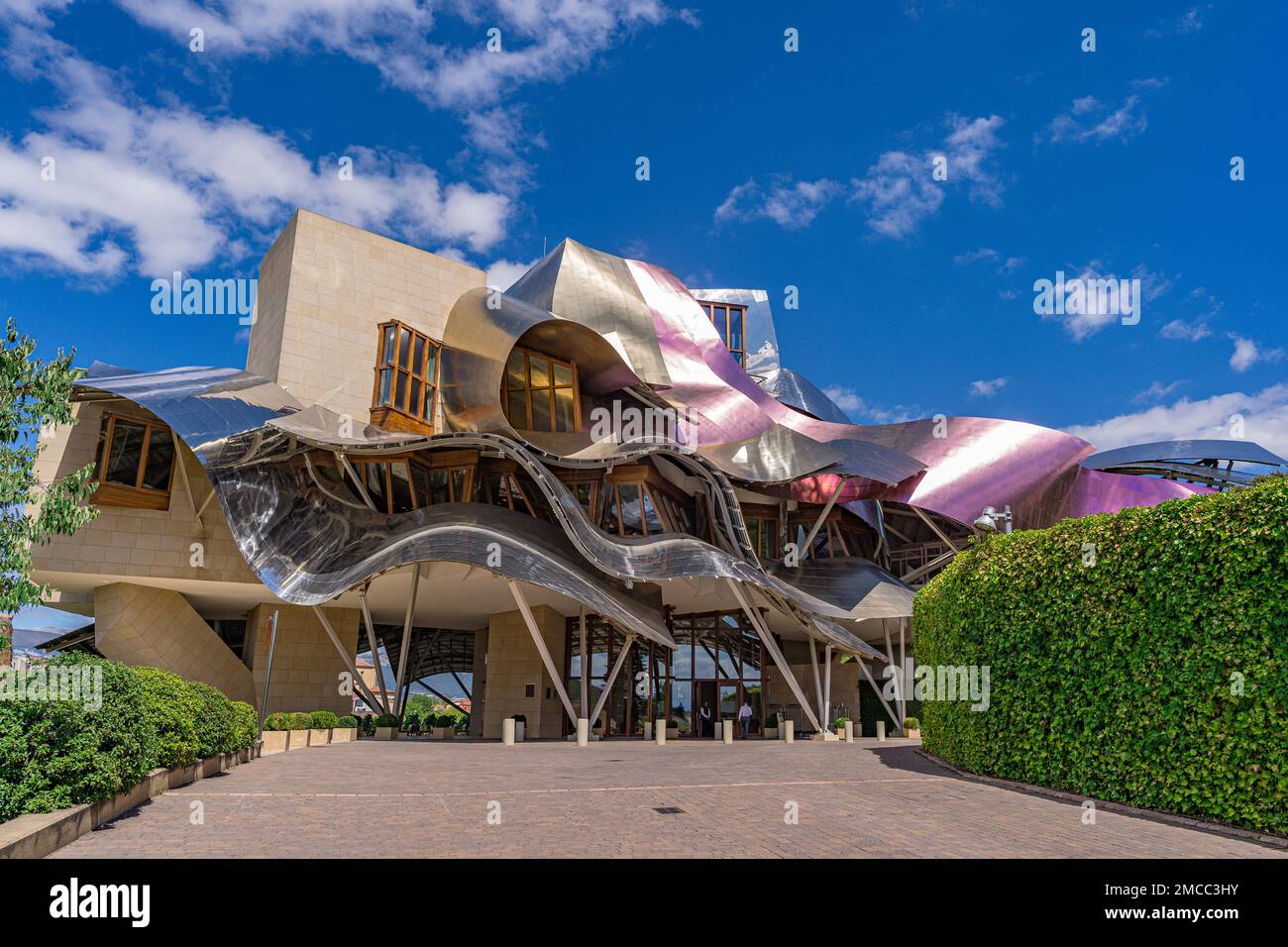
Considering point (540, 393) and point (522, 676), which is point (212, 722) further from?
point (540, 393)

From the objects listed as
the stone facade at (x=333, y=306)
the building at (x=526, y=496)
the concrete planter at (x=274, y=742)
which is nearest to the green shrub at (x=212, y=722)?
the concrete planter at (x=274, y=742)

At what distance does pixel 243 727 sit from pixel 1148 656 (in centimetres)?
1390

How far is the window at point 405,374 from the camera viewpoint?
31.9 metres

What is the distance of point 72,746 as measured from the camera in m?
7.71

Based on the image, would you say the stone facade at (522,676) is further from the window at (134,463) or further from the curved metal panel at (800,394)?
the curved metal panel at (800,394)

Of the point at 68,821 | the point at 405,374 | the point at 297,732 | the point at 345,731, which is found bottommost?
the point at 345,731

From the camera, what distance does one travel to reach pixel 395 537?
2700cm

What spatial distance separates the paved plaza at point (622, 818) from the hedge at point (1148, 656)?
62cm

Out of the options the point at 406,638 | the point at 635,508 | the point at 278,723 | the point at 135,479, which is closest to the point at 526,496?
the point at 635,508

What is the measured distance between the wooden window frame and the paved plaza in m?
18.3

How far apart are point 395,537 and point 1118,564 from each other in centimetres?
2124
